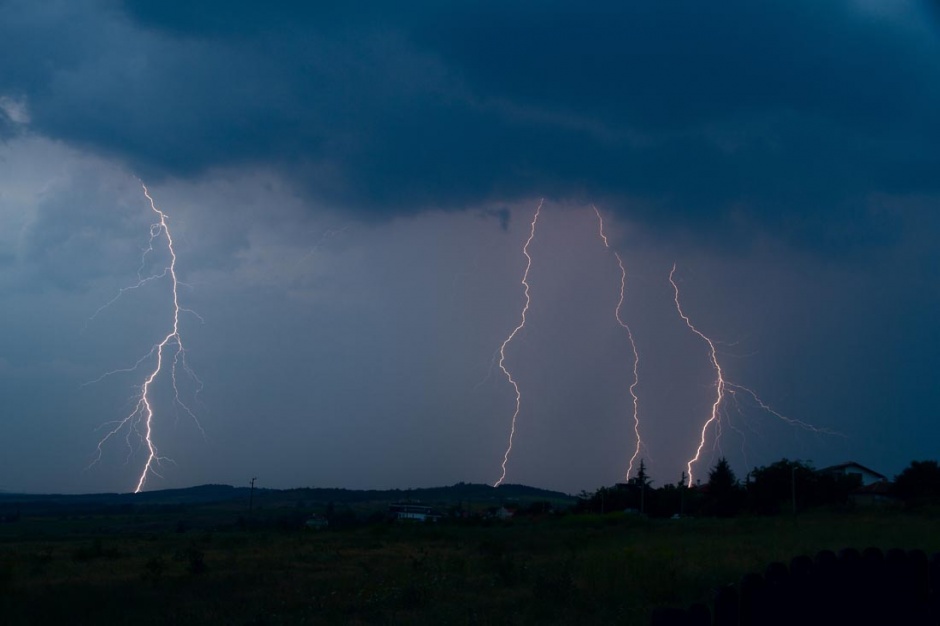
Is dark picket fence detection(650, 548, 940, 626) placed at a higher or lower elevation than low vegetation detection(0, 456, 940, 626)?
higher

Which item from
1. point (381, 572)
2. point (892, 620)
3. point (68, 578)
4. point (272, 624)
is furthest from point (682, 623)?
point (68, 578)

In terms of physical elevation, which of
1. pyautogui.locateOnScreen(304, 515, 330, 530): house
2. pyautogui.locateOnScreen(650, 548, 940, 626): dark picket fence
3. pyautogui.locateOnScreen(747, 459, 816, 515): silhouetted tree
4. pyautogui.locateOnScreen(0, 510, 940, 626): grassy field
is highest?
pyautogui.locateOnScreen(747, 459, 816, 515): silhouetted tree

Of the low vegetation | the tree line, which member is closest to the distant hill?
the tree line

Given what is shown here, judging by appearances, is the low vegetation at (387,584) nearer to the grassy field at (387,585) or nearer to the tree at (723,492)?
the grassy field at (387,585)

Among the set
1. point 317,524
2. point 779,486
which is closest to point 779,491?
point 779,486

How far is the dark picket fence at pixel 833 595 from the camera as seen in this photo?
5.83 metres

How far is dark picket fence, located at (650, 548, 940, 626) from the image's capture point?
5.83 m

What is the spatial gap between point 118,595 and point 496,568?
23.6 feet

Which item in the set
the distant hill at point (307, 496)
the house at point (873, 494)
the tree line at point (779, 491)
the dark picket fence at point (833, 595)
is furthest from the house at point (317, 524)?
the distant hill at point (307, 496)

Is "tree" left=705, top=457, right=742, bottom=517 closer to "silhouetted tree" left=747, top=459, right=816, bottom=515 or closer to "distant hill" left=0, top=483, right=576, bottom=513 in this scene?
"silhouetted tree" left=747, top=459, right=816, bottom=515

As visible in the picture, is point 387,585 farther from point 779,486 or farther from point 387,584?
point 779,486

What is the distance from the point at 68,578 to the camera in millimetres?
18703

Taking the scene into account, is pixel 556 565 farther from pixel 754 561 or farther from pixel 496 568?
pixel 754 561

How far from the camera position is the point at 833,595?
23.7ft
